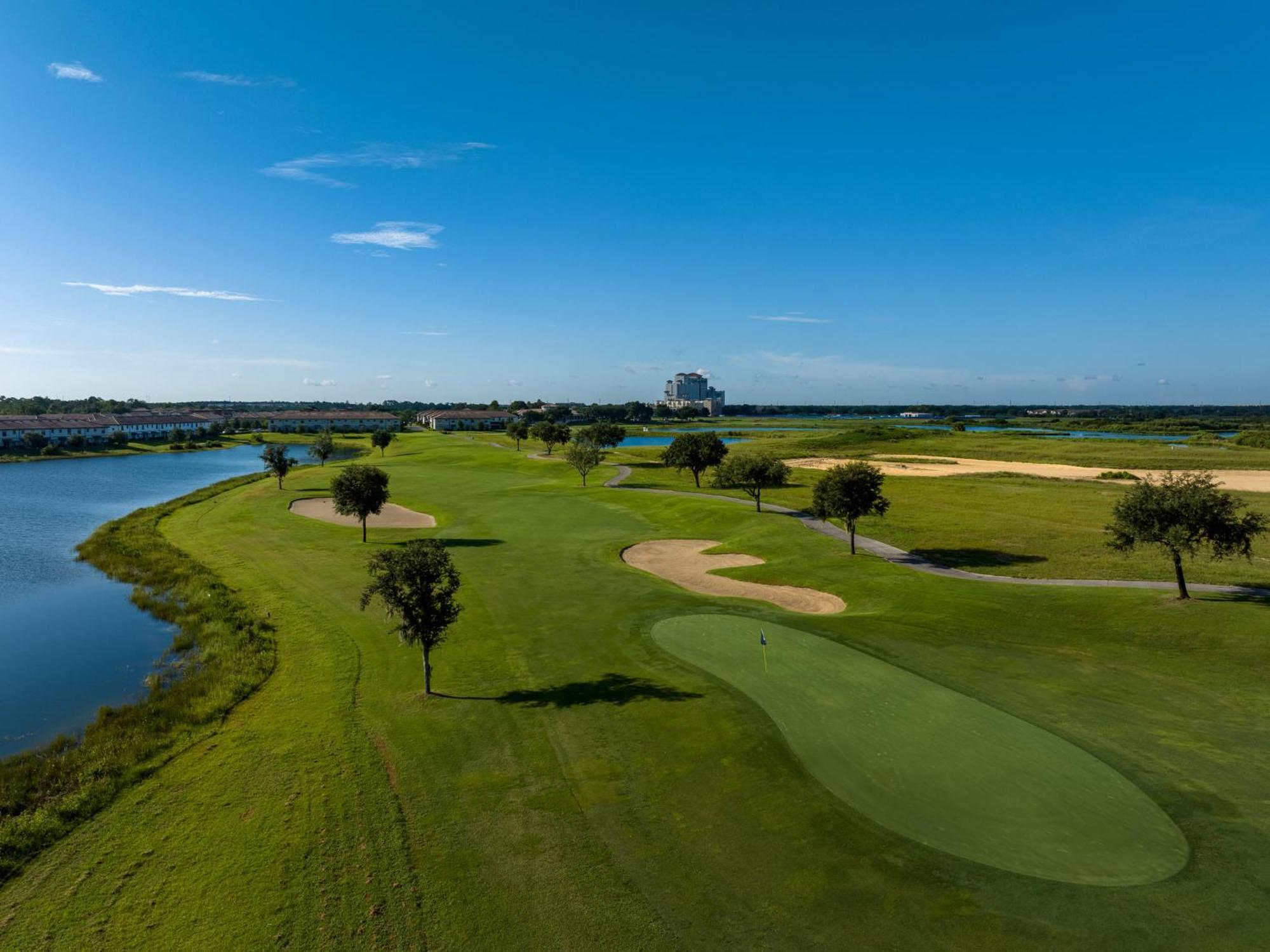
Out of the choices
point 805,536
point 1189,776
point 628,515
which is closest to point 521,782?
point 1189,776

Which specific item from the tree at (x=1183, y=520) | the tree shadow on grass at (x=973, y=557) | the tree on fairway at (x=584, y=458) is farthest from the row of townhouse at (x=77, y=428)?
the tree at (x=1183, y=520)

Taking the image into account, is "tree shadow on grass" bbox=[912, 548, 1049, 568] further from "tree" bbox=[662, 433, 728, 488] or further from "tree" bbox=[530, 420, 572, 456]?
"tree" bbox=[530, 420, 572, 456]

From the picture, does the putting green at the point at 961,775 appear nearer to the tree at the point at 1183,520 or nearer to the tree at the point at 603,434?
the tree at the point at 1183,520

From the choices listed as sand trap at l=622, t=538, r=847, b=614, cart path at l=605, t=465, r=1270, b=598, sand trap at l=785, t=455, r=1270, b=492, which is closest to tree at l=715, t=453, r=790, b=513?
cart path at l=605, t=465, r=1270, b=598

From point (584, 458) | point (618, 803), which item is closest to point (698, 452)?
point (584, 458)

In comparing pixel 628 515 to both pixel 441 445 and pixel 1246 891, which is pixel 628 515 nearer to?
pixel 1246 891

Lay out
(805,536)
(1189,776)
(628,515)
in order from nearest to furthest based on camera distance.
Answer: (1189,776) → (805,536) → (628,515)
